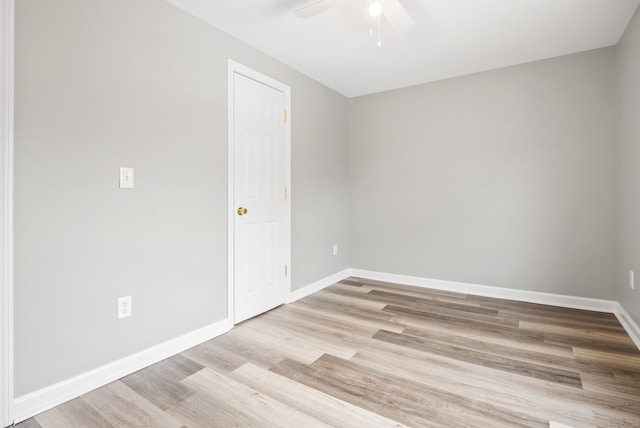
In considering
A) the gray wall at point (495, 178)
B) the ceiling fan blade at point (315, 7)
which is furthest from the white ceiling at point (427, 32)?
the gray wall at point (495, 178)

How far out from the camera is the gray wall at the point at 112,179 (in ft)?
5.23

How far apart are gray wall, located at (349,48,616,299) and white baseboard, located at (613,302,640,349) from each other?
0.20 m

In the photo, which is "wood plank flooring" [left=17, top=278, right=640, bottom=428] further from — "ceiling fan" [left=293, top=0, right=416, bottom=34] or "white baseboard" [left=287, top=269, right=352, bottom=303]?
"ceiling fan" [left=293, top=0, right=416, bottom=34]

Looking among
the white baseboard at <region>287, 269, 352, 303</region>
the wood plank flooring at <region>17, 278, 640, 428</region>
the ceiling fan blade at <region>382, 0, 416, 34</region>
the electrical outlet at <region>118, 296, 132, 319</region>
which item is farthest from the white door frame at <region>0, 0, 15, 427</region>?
the white baseboard at <region>287, 269, 352, 303</region>

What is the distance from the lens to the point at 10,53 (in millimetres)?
1493

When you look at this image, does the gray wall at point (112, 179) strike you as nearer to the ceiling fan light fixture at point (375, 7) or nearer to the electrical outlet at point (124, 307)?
the electrical outlet at point (124, 307)

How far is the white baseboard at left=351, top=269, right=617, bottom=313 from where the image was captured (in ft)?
9.70

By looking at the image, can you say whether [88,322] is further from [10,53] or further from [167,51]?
[167,51]

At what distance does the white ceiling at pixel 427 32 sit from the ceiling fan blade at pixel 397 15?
24cm

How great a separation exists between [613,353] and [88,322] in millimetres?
3243

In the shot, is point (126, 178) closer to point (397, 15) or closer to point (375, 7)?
point (375, 7)

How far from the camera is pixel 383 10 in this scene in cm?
195

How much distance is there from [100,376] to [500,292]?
3.47 meters

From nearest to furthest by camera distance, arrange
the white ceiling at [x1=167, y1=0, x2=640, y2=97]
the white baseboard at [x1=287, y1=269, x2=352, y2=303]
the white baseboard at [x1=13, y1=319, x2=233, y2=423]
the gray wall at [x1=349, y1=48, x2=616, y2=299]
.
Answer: the white baseboard at [x1=13, y1=319, x2=233, y2=423], the white ceiling at [x1=167, y1=0, x2=640, y2=97], the gray wall at [x1=349, y1=48, x2=616, y2=299], the white baseboard at [x1=287, y1=269, x2=352, y2=303]
